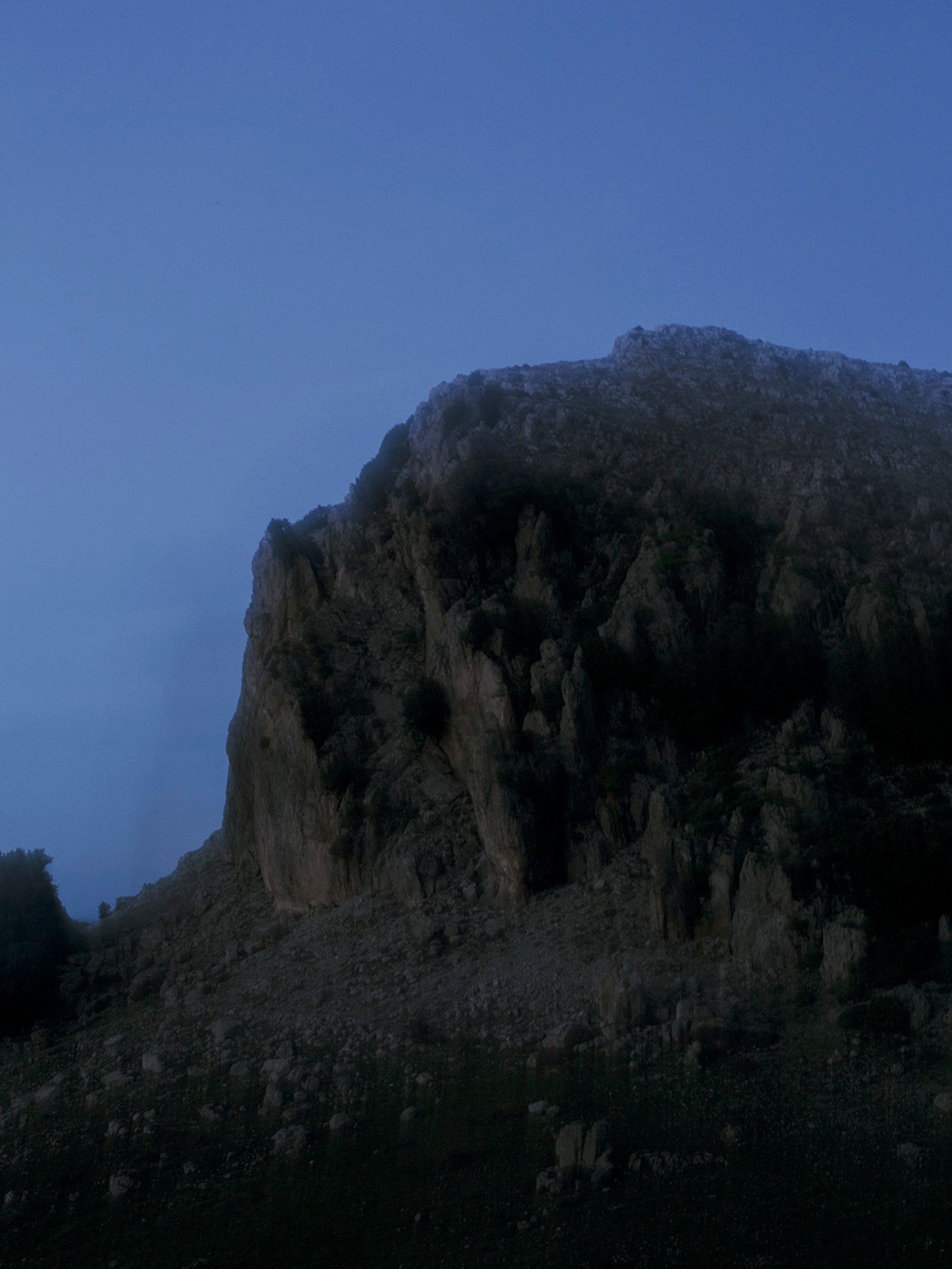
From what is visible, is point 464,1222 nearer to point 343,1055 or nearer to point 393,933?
point 343,1055

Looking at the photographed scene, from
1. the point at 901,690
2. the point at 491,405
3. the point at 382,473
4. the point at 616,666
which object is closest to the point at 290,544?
the point at 382,473

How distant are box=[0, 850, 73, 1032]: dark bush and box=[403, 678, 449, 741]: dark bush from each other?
13.6 m

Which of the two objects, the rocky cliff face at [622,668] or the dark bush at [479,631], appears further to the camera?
the dark bush at [479,631]

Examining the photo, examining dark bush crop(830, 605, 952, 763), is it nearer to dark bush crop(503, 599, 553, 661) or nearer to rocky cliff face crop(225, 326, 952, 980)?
rocky cliff face crop(225, 326, 952, 980)

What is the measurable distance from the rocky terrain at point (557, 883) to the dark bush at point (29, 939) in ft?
3.81

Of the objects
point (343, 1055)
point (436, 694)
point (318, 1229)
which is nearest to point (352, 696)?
point (436, 694)

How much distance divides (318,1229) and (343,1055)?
325 inches

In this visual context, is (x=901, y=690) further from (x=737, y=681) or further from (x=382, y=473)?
(x=382, y=473)

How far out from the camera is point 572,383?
4631 centimetres

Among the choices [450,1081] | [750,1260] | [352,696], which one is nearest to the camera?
[750,1260]

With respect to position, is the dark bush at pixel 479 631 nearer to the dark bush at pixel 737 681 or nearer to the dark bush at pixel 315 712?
the dark bush at pixel 737 681

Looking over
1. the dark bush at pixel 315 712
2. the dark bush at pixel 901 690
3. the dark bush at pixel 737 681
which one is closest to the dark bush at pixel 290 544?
the dark bush at pixel 315 712

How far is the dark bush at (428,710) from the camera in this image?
1348 inches

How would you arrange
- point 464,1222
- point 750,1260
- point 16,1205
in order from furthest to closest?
point 16,1205
point 464,1222
point 750,1260
